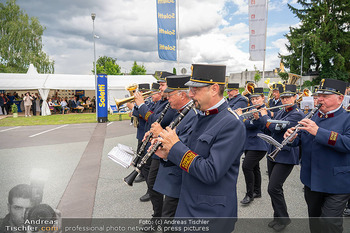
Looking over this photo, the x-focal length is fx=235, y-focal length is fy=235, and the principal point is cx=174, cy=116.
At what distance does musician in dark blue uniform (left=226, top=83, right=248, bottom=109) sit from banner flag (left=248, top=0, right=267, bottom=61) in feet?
27.4

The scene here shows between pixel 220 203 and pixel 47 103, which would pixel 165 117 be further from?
pixel 47 103

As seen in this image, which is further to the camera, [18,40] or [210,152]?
[18,40]

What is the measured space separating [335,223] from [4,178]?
6918 mm

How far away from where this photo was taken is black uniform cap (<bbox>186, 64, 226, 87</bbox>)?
2010mm

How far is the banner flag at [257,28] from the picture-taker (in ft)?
43.2

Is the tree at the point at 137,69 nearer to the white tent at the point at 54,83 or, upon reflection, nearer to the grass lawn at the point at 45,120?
the white tent at the point at 54,83

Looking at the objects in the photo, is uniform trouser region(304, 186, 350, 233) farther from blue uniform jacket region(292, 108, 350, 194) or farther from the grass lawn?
the grass lawn

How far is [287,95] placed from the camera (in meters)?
4.14

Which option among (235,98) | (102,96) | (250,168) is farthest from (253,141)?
(102,96)

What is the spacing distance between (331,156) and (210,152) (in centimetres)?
191

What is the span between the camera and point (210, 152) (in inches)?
72.7

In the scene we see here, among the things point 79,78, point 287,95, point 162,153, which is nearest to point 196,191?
point 162,153

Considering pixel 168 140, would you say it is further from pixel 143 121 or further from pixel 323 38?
pixel 323 38

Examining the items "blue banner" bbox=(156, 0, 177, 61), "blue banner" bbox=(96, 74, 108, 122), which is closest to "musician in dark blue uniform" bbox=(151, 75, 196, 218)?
"blue banner" bbox=(156, 0, 177, 61)
